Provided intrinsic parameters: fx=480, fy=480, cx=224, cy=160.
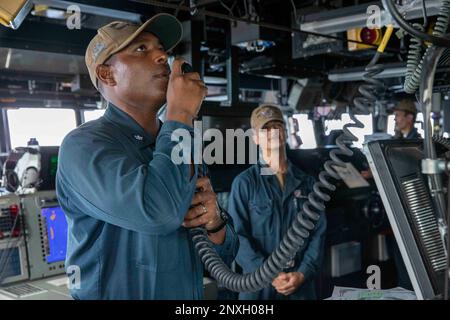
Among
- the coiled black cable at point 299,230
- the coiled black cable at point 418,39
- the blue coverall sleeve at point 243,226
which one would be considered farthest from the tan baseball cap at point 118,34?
the blue coverall sleeve at point 243,226

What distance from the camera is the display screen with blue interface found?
282 cm

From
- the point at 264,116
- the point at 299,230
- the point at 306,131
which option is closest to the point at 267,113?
the point at 264,116

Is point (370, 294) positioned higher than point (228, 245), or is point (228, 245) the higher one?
point (228, 245)

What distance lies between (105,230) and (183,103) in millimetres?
403

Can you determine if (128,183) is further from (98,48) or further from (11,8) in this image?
(11,8)

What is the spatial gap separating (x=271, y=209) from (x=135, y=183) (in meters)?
1.81

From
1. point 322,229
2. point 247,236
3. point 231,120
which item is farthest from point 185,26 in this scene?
point 322,229

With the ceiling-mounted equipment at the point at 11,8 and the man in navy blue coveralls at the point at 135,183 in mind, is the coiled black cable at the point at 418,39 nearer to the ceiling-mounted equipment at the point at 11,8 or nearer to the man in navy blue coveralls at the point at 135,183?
the man in navy blue coveralls at the point at 135,183

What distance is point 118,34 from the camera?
1432 millimetres

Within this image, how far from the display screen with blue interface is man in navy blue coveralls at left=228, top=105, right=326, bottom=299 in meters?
1.03

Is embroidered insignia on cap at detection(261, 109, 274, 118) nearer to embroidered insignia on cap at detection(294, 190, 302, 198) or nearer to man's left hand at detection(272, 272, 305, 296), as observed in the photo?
embroidered insignia on cap at detection(294, 190, 302, 198)

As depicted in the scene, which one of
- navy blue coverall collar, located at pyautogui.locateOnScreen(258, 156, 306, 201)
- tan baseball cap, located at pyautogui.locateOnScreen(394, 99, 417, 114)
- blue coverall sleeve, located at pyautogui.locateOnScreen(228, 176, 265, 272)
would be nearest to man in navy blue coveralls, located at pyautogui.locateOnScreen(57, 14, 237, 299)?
blue coverall sleeve, located at pyautogui.locateOnScreen(228, 176, 265, 272)
